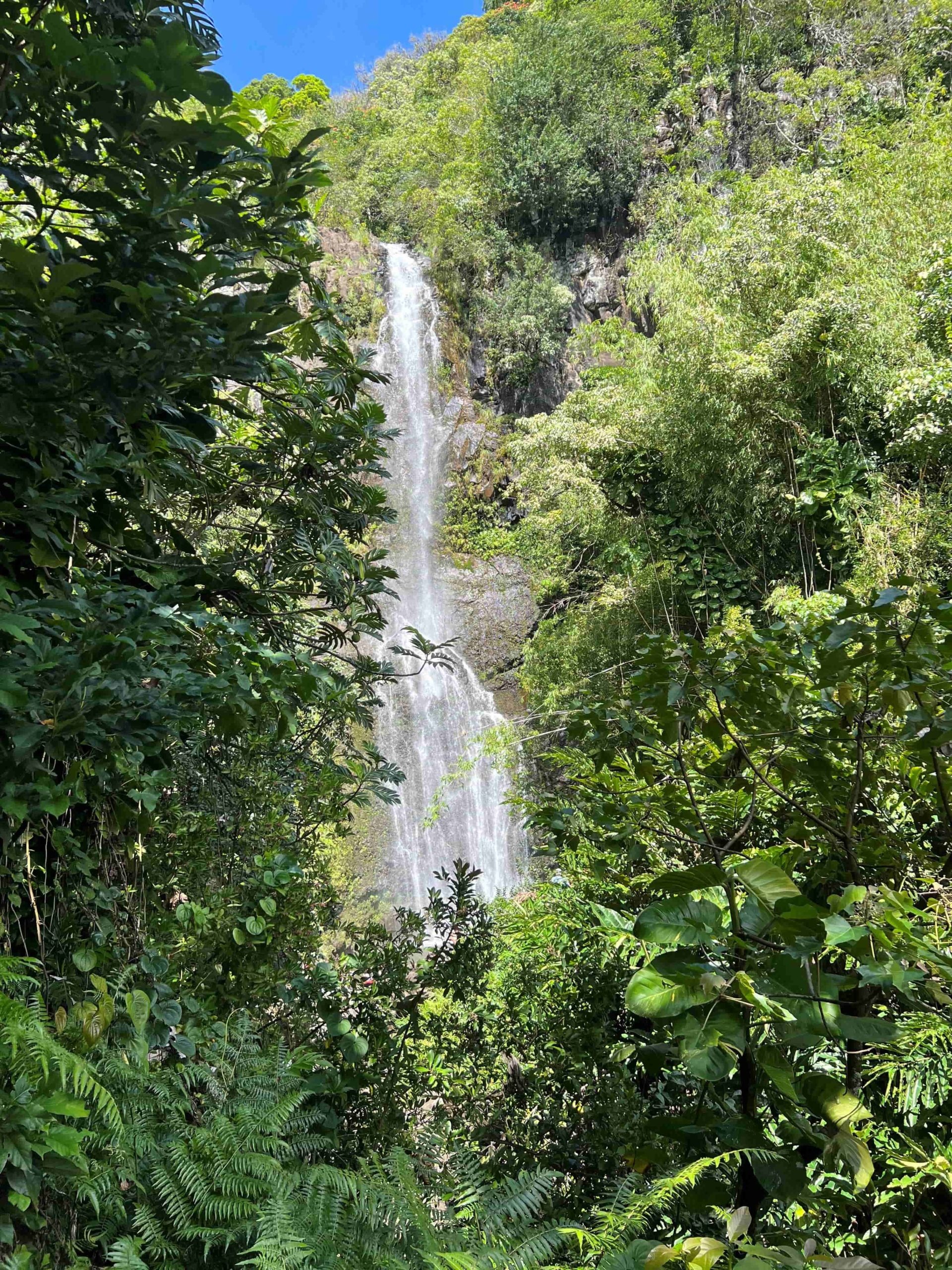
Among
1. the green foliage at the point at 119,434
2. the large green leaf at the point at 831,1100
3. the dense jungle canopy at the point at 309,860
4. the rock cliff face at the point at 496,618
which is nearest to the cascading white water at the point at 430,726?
the rock cliff face at the point at 496,618

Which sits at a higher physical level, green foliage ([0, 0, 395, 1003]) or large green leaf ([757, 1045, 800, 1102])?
green foliage ([0, 0, 395, 1003])

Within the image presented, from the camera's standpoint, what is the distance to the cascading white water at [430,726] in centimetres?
1009

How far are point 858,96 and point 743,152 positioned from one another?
111 inches

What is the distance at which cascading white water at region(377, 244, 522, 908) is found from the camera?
1009 centimetres

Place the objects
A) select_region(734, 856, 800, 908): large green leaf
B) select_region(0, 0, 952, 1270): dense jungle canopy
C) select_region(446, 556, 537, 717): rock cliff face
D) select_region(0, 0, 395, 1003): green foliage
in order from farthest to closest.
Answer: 1. select_region(446, 556, 537, 717): rock cliff face
2. select_region(0, 0, 395, 1003): green foliage
3. select_region(0, 0, 952, 1270): dense jungle canopy
4. select_region(734, 856, 800, 908): large green leaf

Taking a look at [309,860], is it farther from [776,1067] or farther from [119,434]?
[776,1067]

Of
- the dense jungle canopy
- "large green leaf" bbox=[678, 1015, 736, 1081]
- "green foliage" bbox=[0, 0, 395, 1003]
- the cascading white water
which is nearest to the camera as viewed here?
"large green leaf" bbox=[678, 1015, 736, 1081]

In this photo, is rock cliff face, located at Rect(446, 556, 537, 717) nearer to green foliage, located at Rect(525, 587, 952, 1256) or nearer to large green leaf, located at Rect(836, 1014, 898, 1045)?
green foliage, located at Rect(525, 587, 952, 1256)

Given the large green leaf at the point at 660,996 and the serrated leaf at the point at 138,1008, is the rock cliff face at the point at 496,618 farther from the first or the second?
the large green leaf at the point at 660,996

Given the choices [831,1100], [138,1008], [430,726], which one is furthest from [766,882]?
[430,726]

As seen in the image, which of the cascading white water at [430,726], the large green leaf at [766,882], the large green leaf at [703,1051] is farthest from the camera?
the cascading white water at [430,726]

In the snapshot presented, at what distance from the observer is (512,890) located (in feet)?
32.2

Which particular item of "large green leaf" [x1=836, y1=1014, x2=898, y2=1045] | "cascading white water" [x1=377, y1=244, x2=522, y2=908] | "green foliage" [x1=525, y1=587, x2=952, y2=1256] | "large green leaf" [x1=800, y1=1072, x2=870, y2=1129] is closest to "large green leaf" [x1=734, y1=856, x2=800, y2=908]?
"green foliage" [x1=525, y1=587, x2=952, y2=1256]

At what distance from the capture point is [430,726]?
10844 mm
